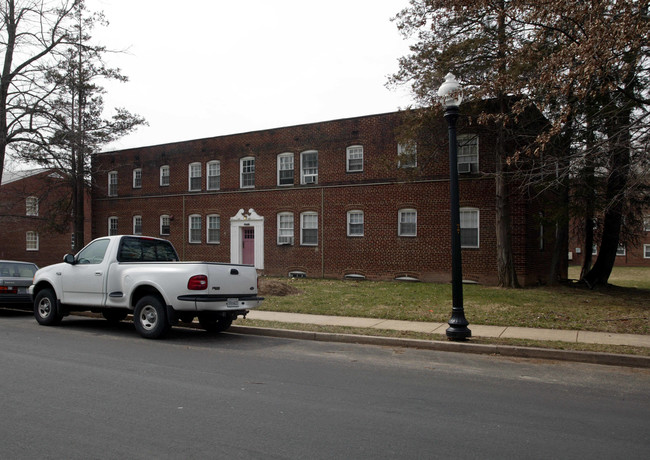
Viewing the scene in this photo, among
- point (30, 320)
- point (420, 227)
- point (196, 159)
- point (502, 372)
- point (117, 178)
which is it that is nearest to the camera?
point (502, 372)

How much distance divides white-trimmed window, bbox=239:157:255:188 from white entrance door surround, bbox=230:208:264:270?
1.46 m

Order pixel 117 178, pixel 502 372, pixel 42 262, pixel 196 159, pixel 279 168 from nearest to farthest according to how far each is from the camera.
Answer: pixel 502 372
pixel 279 168
pixel 196 159
pixel 117 178
pixel 42 262

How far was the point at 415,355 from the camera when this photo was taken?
29.7ft

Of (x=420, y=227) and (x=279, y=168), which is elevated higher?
(x=279, y=168)

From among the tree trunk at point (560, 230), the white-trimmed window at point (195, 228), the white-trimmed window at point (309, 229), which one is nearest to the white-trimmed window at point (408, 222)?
the white-trimmed window at point (309, 229)

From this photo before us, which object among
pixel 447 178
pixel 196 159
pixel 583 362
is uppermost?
pixel 196 159

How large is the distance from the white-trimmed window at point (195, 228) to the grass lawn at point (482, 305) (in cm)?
1263

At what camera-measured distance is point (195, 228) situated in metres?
30.5

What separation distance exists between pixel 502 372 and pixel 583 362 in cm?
174

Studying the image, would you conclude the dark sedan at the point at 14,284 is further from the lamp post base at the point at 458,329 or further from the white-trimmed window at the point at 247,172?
the white-trimmed window at the point at 247,172

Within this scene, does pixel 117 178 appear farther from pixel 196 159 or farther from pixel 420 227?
pixel 420 227

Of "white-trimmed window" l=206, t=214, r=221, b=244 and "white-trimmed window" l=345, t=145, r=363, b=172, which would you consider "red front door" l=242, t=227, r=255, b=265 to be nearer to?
"white-trimmed window" l=206, t=214, r=221, b=244

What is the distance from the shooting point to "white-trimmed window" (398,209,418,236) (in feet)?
75.9

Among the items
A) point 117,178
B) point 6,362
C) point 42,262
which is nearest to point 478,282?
point 6,362
